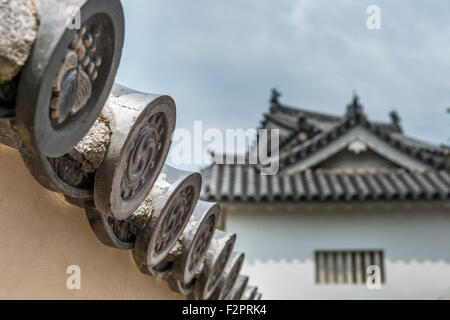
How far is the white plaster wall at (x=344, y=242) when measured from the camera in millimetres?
9148

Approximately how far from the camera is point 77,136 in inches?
42.7

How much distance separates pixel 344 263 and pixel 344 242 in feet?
1.39

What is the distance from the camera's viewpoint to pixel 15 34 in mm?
863

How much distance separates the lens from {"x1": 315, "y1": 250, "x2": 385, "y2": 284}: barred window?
29.9ft

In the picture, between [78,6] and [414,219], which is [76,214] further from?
[414,219]

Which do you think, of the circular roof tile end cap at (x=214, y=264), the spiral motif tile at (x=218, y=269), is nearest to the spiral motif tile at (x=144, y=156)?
the circular roof tile end cap at (x=214, y=264)

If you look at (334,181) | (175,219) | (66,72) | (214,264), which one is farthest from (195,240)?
(334,181)

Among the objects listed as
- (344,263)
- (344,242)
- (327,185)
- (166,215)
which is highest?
(327,185)

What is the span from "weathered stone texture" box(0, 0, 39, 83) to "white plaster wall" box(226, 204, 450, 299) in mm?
8597

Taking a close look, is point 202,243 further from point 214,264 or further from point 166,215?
point 166,215

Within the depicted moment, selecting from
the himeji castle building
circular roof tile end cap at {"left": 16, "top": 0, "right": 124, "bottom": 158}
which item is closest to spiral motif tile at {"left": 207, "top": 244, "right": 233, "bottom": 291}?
circular roof tile end cap at {"left": 16, "top": 0, "right": 124, "bottom": 158}

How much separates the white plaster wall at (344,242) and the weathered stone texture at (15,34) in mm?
8597

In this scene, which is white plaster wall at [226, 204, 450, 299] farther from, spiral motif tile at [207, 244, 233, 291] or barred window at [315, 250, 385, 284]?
spiral motif tile at [207, 244, 233, 291]

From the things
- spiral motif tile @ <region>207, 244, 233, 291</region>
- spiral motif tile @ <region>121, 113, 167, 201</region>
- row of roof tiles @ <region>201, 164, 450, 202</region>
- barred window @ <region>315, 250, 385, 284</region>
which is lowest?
spiral motif tile @ <region>207, 244, 233, 291</region>
